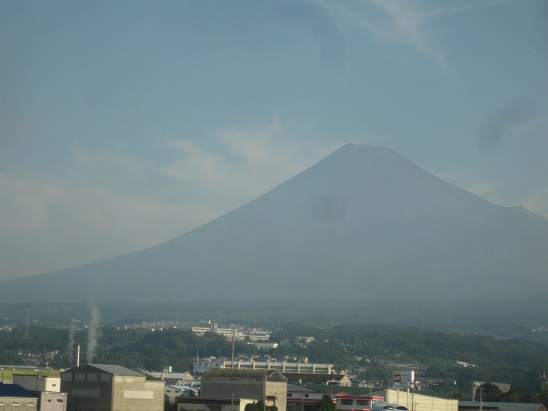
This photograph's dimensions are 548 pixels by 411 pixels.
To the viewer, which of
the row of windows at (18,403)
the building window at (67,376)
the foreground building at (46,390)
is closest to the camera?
the row of windows at (18,403)

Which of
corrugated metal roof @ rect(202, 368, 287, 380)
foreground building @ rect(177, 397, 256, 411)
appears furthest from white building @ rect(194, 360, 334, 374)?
foreground building @ rect(177, 397, 256, 411)

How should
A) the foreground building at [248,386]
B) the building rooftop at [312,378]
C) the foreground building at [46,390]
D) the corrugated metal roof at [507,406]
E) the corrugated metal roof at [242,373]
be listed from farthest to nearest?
1. the building rooftop at [312,378]
2. the corrugated metal roof at [507,406]
3. the corrugated metal roof at [242,373]
4. the foreground building at [248,386]
5. the foreground building at [46,390]

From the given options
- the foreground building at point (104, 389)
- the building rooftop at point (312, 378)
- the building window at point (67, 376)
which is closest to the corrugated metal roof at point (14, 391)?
the foreground building at point (104, 389)

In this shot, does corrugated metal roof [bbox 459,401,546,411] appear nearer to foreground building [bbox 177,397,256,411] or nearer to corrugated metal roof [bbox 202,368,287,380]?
corrugated metal roof [bbox 202,368,287,380]

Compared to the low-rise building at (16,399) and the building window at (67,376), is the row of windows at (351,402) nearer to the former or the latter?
the building window at (67,376)

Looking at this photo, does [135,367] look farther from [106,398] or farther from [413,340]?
[106,398]

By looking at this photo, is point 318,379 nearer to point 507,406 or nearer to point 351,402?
point 507,406

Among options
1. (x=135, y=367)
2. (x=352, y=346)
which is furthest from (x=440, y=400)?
(x=352, y=346)

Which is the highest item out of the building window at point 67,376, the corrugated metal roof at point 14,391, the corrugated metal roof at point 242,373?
the corrugated metal roof at point 242,373
